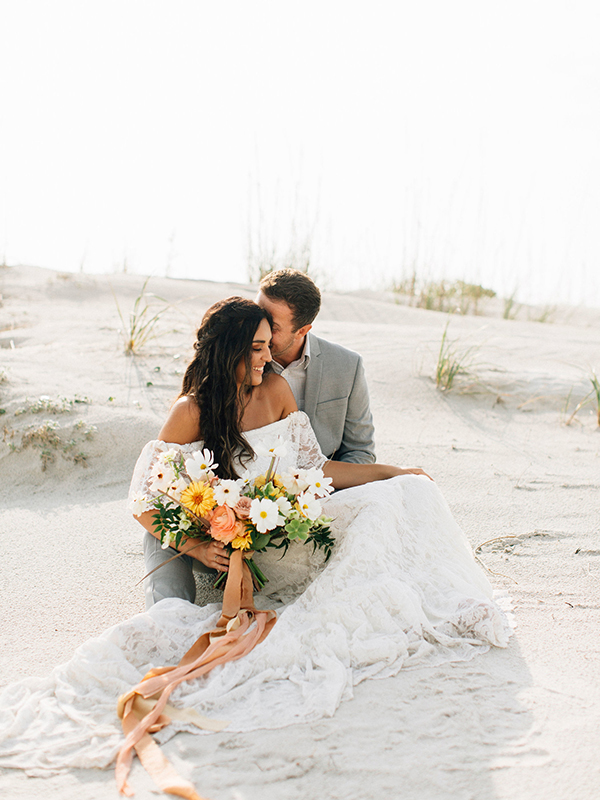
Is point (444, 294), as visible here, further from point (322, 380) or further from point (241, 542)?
point (241, 542)

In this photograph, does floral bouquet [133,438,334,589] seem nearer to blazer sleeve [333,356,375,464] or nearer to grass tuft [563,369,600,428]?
blazer sleeve [333,356,375,464]

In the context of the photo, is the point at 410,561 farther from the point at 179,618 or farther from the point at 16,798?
the point at 16,798

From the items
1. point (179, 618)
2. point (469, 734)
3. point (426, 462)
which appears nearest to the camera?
point (469, 734)

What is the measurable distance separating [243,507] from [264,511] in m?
0.12

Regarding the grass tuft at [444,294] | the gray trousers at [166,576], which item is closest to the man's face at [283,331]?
the gray trousers at [166,576]

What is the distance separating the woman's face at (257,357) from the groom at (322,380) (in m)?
0.49

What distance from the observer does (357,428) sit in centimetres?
428

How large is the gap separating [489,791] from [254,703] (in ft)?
2.65

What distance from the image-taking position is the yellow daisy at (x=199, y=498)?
2.66 metres

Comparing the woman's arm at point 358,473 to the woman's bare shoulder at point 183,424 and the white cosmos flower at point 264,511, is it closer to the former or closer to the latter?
the woman's bare shoulder at point 183,424

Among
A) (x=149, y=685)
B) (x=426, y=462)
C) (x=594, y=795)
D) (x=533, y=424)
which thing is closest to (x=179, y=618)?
(x=149, y=685)

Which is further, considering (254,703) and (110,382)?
(110,382)

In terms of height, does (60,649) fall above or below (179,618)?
below

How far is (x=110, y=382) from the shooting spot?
667cm
